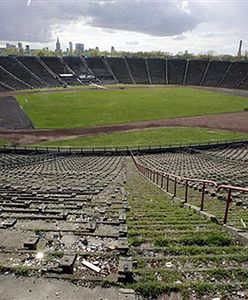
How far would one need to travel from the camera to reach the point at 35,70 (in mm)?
115062

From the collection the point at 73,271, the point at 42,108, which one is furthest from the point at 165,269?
the point at 42,108

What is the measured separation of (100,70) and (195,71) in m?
37.1

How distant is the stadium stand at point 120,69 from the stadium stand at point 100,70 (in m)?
2.65

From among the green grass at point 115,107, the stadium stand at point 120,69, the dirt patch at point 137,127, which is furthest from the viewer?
the stadium stand at point 120,69

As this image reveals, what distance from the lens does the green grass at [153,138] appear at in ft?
137

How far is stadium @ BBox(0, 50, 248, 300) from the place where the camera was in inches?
190

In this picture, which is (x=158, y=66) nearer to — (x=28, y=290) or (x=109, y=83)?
(x=109, y=83)

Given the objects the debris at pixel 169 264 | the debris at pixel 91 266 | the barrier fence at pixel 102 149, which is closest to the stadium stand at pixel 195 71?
the barrier fence at pixel 102 149

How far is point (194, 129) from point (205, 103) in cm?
2707

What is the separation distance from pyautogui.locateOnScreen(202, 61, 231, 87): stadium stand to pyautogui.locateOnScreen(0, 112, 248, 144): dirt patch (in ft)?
178

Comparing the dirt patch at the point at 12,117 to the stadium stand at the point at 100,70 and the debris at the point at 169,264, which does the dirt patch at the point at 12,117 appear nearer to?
the debris at the point at 169,264

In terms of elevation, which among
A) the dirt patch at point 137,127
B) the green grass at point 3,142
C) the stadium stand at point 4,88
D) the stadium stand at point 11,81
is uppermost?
the stadium stand at point 11,81

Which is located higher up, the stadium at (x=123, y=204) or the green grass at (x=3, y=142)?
the stadium at (x=123, y=204)

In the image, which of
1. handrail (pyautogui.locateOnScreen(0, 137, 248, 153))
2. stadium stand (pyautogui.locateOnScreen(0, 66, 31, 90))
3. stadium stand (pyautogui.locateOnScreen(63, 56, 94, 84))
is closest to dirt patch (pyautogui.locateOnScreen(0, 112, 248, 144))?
handrail (pyautogui.locateOnScreen(0, 137, 248, 153))
